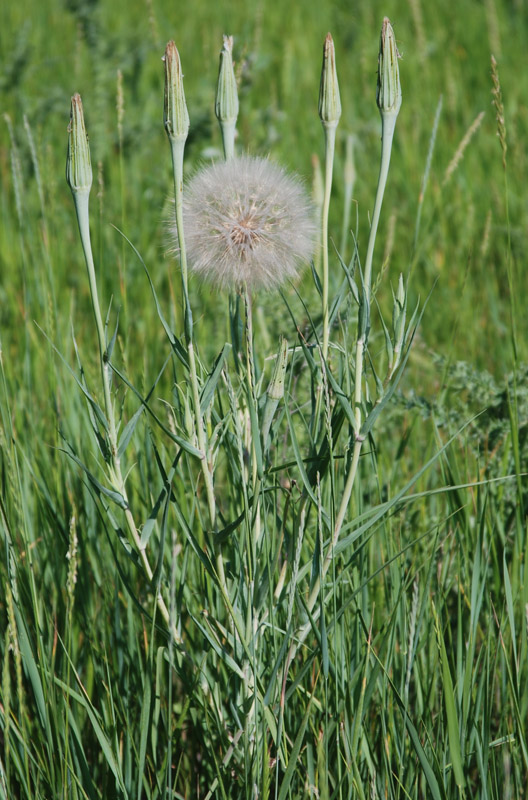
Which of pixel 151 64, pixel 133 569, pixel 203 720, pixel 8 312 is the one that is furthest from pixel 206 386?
pixel 151 64

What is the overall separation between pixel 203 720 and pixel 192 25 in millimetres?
4240

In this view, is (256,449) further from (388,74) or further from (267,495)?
(388,74)

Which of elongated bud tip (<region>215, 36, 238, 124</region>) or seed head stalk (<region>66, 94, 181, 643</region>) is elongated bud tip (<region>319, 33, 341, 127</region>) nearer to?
elongated bud tip (<region>215, 36, 238, 124</region>)

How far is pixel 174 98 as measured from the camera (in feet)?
2.60

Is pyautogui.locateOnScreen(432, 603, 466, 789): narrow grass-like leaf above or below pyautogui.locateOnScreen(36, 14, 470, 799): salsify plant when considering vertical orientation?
below

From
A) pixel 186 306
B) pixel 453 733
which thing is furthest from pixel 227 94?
pixel 453 733

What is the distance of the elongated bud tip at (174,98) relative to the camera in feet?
2.56

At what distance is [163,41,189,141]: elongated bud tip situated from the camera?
2.56 ft

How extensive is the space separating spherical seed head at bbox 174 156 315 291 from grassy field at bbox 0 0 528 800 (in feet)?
0.12

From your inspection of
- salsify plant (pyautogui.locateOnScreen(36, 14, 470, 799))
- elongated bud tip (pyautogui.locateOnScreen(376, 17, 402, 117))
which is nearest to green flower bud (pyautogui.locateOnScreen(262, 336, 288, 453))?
salsify plant (pyautogui.locateOnScreen(36, 14, 470, 799))

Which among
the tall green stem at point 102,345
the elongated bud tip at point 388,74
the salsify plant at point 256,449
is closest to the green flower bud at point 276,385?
the salsify plant at point 256,449

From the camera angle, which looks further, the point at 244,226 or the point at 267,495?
the point at 267,495

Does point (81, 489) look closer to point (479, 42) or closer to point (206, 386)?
point (206, 386)

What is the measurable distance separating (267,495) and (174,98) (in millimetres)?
522
